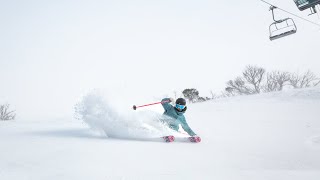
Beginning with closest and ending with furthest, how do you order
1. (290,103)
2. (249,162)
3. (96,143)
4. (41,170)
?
(41,170) < (249,162) < (96,143) < (290,103)

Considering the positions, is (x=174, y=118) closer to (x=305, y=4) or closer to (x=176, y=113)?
(x=176, y=113)

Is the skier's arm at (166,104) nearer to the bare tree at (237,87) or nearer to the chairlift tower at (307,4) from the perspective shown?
the chairlift tower at (307,4)

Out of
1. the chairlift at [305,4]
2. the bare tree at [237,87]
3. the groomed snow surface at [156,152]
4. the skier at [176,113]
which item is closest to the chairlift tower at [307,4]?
the chairlift at [305,4]

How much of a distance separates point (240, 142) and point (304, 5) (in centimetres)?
1043

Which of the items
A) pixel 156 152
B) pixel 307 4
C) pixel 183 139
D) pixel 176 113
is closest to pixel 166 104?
pixel 176 113

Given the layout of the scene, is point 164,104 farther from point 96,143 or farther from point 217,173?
point 217,173

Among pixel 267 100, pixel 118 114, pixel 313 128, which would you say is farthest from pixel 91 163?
pixel 267 100

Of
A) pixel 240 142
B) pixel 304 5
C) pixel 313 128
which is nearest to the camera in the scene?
pixel 240 142

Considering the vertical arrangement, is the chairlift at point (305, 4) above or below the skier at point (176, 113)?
above

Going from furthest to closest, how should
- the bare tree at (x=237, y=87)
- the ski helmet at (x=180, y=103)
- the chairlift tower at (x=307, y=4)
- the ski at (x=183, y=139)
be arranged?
the bare tree at (x=237, y=87) → the chairlift tower at (x=307, y=4) → the ski helmet at (x=180, y=103) → the ski at (x=183, y=139)

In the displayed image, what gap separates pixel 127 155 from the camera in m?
4.14

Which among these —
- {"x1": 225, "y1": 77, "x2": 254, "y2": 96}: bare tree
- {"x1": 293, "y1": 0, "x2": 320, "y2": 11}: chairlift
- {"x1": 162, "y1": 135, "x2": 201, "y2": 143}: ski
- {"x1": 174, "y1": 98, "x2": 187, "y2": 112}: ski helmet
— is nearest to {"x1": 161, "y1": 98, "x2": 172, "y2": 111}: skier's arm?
{"x1": 174, "y1": 98, "x2": 187, "y2": 112}: ski helmet

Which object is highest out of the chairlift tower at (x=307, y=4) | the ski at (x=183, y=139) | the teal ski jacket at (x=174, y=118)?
the chairlift tower at (x=307, y=4)

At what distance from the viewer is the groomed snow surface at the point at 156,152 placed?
326cm
